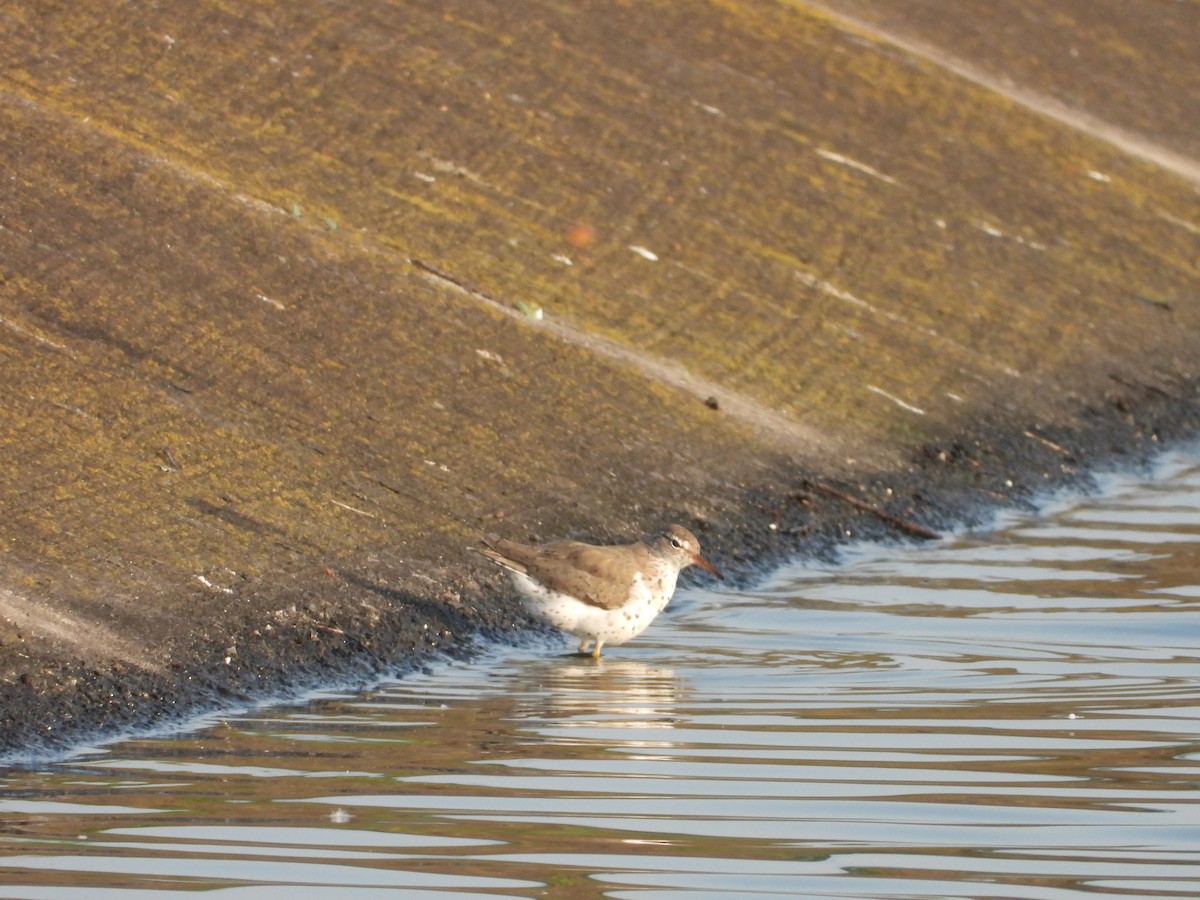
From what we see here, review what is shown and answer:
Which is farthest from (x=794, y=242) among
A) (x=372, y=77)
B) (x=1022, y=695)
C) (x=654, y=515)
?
(x=1022, y=695)

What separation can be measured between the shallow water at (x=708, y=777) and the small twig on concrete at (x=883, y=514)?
2003mm

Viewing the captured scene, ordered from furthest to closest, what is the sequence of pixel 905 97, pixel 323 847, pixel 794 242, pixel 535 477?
pixel 905 97 → pixel 794 242 → pixel 535 477 → pixel 323 847

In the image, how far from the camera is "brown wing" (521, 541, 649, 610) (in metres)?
10.0

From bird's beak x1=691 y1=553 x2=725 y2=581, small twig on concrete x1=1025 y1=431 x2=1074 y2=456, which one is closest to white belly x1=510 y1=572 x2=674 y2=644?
bird's beak x1=691 y1=553 x2=725 y2=581

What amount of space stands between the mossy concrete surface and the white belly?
36cm

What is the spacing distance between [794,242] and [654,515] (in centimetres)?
529

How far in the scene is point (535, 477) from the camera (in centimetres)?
1192

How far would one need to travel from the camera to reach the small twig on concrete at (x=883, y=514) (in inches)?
516

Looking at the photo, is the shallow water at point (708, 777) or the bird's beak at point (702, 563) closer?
the shallow water at point (708, 777)

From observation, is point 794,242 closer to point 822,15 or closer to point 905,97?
point 905,97

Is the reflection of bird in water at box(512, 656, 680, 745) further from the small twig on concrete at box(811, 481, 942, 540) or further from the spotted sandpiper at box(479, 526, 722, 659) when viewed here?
the small twig on concrete at box(811, 481, 942, 540)

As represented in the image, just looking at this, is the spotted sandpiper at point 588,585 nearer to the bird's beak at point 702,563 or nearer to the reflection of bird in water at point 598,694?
the reflection of bird in water at point 598,694

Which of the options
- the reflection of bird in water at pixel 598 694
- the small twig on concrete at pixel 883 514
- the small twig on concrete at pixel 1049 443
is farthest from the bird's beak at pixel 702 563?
the small twig on concrete at pixel 1049 443

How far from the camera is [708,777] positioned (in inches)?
297
